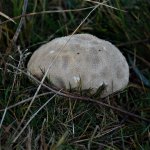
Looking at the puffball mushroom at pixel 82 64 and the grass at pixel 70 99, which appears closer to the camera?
the grass at pixel 70 99

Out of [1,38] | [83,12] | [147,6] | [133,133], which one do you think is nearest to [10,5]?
[1,38]

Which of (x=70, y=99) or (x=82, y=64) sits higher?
(x=82, y=64)

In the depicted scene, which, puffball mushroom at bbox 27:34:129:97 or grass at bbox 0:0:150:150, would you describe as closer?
grass at bbox 0:0:150:150

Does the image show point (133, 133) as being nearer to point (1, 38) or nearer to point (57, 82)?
point (57, 82)
